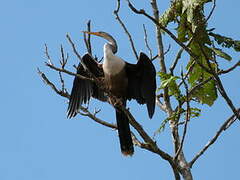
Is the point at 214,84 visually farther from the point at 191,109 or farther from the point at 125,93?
the point at 125,93

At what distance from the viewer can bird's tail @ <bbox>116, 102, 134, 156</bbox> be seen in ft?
15.1

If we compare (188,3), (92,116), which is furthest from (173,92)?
(92,116)

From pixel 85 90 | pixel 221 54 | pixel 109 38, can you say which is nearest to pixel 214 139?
pixel 221 54

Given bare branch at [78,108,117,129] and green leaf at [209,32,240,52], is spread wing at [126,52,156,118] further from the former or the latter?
green leaf at [209,32,240,52]

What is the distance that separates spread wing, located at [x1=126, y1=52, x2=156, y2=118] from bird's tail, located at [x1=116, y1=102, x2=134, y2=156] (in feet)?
1.13

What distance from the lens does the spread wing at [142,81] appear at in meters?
4.98

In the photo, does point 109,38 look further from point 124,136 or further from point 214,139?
point 214,139

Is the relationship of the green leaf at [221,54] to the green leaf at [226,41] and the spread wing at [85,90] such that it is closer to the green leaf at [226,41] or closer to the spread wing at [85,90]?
the green leaf at [226,41]

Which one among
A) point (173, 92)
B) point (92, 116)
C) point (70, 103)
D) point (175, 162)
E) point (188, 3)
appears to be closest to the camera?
point (188, 3)

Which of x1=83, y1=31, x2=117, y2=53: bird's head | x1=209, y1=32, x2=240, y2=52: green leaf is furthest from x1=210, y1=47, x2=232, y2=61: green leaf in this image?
x1=83, y1=31, x2=117, y2=53: bird's head

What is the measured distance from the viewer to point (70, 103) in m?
4.95

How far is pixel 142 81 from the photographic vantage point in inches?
205

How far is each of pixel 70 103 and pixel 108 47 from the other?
885 mm

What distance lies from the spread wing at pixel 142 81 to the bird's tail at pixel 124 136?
0.34 m
